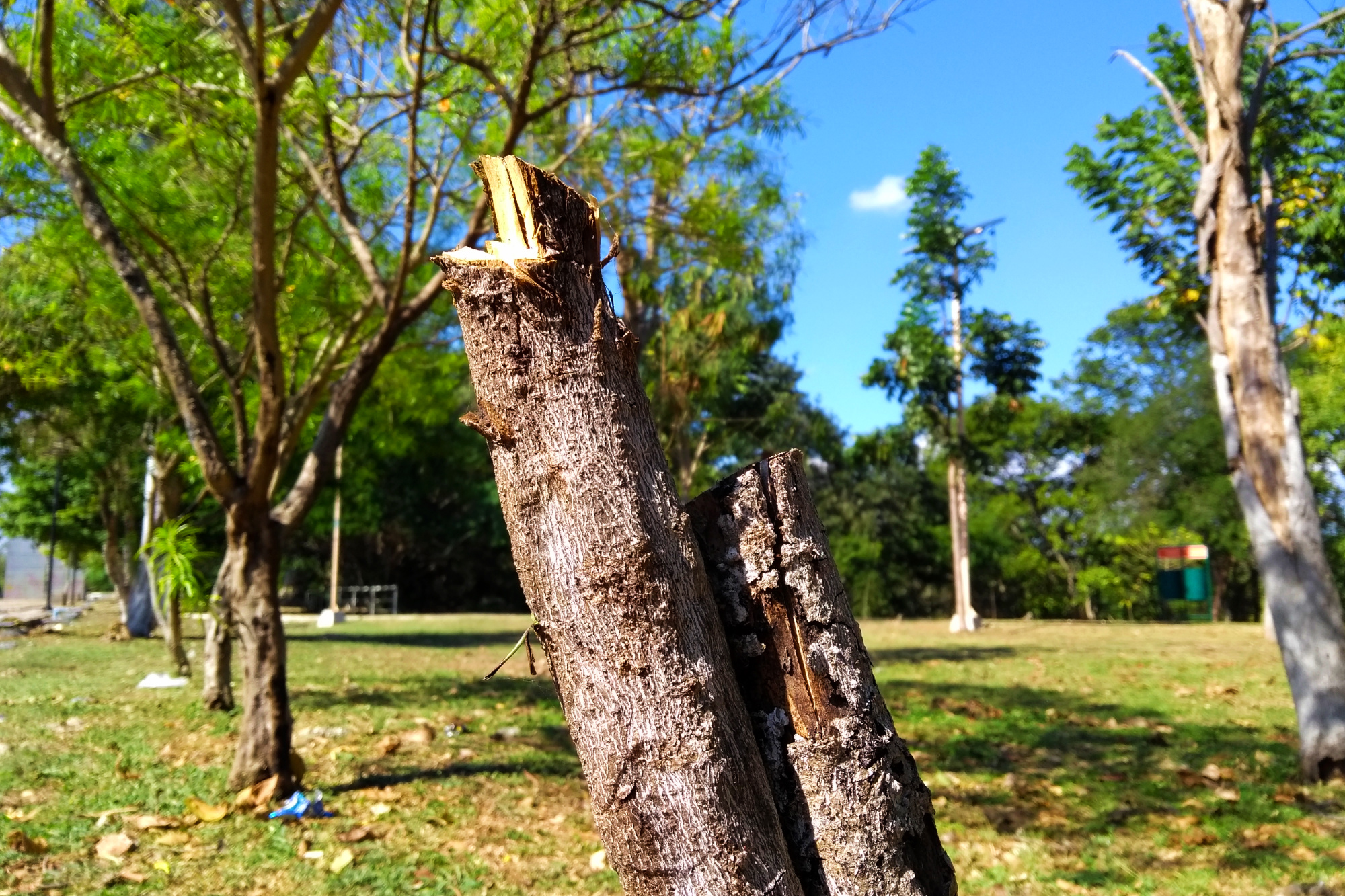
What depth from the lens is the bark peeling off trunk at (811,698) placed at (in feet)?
5.61

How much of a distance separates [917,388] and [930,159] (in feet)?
14.7

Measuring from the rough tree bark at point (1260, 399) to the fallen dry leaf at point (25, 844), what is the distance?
20.9 ft

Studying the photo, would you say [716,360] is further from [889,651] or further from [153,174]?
[153,174]

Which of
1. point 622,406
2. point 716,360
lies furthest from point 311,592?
point 622,406

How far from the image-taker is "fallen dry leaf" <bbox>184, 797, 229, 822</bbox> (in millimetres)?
4695

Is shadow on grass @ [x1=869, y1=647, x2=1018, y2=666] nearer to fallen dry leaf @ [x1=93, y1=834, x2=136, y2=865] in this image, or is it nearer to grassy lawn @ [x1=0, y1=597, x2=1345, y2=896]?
grassy lawn @ [x1=0, y1=597, x2=1345, y2=896]

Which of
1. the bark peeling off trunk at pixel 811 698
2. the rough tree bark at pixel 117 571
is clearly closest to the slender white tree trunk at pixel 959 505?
the rough tree bark at pixel 117 571

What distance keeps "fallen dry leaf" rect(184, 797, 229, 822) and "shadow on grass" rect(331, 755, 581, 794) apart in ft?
2.14

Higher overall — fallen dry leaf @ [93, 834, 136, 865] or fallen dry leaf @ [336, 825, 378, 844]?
fallen dry leaf @ [93, 834, 136, 865]

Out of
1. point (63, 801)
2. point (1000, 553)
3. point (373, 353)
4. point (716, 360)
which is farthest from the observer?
point (1000, 553)

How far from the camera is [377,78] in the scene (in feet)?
25.4

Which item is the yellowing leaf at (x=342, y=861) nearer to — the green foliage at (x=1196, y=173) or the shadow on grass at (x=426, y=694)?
the shadow on grass at (x=426, y=694)

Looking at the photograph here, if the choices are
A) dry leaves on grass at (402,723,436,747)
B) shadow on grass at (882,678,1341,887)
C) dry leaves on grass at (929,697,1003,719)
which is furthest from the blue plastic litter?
dry leaves on grass at (929,697,1003,719)

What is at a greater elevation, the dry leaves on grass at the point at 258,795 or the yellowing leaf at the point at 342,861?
the dry leaves on grass at the point at 258,795
